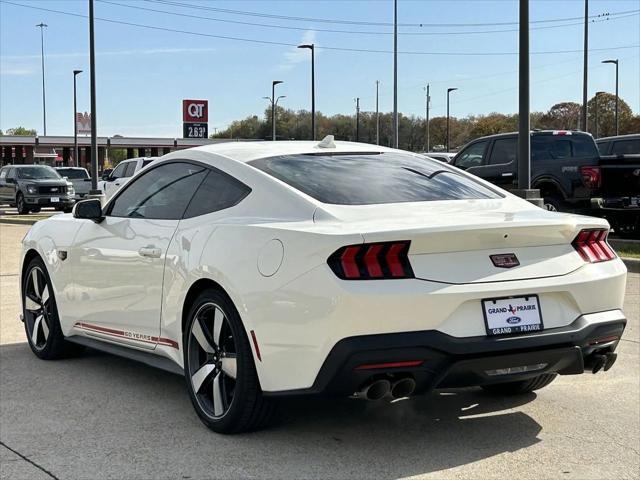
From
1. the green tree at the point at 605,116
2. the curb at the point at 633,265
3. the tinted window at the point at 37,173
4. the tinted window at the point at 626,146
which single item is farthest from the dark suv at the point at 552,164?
the green tree at the point at 605,116

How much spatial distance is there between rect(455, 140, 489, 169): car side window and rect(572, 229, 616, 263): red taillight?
40.3 ft

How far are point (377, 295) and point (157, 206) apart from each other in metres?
2.03

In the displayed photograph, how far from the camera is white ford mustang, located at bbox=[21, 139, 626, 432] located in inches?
146

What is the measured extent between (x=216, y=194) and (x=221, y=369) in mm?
1004

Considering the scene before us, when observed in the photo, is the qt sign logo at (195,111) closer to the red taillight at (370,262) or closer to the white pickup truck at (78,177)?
the white pickup truck at (78,177)

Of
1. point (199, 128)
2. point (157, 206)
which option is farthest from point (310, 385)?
point (199, 128)

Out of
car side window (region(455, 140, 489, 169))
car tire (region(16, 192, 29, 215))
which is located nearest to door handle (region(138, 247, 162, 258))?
car side window (region(455, 140, 489, 169))

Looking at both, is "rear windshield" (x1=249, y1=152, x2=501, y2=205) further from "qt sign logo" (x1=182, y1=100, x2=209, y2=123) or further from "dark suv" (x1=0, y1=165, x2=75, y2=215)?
"dark suv" (x1=0, y1=165, x2=75, y2=215)

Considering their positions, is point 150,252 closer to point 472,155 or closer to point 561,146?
point 561,146

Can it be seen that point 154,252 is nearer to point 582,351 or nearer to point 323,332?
point 323,332

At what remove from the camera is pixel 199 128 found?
25344mm

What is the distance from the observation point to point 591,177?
1470cm

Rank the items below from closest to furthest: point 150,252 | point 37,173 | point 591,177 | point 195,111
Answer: point 150,252
point 591,177
point 195,111
point 37,173

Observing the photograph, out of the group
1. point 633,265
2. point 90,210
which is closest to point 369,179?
point 90,210
